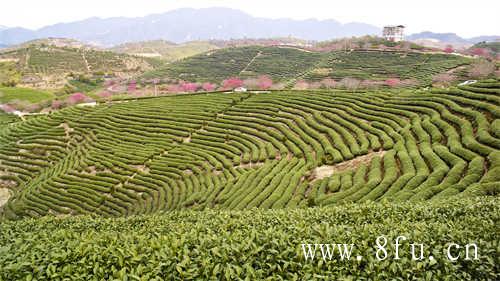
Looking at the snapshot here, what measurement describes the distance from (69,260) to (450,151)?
24.3 meters

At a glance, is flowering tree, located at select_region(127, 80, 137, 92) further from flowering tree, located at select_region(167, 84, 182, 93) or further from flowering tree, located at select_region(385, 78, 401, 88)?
flowering tree, located at select_region(385, 78, 401, 88)

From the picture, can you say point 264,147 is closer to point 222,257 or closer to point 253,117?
point 253,117

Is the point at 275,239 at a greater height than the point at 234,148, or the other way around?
the point at 275,239

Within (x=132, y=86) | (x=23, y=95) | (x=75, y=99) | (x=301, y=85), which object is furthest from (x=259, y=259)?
(x=23, y=95)

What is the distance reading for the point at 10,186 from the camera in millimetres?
45406

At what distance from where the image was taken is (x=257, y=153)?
37.1 metres

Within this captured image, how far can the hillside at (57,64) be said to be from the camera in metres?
128

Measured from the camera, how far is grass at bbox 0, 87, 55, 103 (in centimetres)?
9762

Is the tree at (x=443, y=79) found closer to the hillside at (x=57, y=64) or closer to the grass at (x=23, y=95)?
the grass at (x=23, y=95)

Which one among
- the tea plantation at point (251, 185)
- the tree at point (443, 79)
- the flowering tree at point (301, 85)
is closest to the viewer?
the tea plantation at point (251, 185)

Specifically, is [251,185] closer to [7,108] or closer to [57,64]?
[7,108]

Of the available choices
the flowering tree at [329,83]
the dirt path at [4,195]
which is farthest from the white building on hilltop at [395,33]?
the dirt path at [4,195]

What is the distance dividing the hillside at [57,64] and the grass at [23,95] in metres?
17.3

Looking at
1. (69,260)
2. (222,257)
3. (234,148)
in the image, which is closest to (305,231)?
(222,257)
